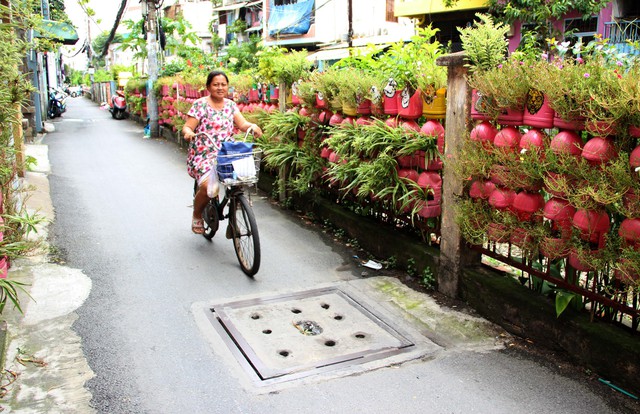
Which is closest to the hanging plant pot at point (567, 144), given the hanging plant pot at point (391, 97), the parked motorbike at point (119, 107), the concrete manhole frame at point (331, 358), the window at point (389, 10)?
the concrete manhole frame at point (331, 358)

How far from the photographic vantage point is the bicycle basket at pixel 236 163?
5250mm

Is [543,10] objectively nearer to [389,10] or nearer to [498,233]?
[498,233]

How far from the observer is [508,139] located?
4.08 m

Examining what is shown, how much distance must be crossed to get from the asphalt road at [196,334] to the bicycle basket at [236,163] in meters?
0.91

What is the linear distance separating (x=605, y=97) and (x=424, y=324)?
2013 mm

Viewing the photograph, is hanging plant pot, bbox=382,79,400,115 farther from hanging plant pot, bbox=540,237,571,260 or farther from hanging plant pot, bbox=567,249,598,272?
hanging plant pot, bbox=567,249,598,272

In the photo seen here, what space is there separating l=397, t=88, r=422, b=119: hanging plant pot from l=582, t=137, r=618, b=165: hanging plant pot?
1898 millimetres

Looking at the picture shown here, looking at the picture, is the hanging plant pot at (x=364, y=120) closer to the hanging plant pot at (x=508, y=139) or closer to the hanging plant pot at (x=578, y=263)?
the hanging plant pot at (x=508, y=139)

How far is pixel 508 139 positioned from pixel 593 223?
87 cm

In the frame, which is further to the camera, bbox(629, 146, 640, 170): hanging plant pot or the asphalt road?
the asphalt road

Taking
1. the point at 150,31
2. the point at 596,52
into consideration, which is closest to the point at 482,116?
the point at 596,52

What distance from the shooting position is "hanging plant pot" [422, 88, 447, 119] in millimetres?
4930

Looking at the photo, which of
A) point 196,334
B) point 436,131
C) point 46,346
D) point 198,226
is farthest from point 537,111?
point 198,226

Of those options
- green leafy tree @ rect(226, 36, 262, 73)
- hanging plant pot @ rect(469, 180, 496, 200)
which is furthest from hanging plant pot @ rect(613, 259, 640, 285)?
green leafy tree @ rect(226, 36, 262, 73)
